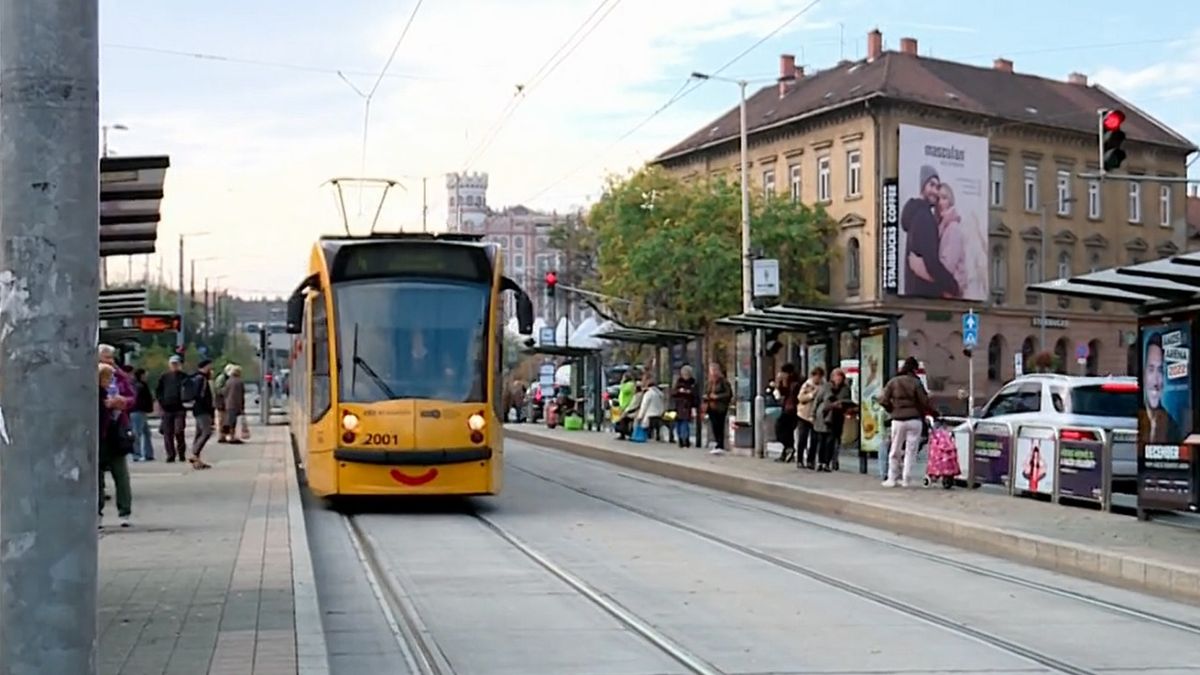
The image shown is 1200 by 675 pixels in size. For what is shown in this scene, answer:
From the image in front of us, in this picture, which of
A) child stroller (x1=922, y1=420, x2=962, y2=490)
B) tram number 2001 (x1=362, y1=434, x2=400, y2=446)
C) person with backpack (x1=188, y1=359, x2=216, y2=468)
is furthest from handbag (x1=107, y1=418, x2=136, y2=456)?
person with backpack (x1=188, y1=359, x2=216, y2=468)

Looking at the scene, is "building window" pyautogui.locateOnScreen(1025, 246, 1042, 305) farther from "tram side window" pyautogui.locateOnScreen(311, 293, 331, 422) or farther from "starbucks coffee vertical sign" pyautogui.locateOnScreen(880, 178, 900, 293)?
"tram side window" pyautogui.locateOnScreen(311, 293, 331, 422)

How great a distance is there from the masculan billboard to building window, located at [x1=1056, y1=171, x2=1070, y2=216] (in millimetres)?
7369

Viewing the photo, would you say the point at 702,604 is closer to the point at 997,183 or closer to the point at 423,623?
the point at 423,623

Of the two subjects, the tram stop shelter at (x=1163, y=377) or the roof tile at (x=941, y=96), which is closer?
the tram stop shelter at (x=1163, y=377)

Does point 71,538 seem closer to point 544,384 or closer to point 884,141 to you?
point 544,384

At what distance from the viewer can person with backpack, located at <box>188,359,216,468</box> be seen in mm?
27250

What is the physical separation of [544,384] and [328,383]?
46.5 metres

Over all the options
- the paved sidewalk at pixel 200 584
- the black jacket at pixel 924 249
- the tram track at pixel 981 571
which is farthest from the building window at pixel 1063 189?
the paved sidewalk at pixel 200 584

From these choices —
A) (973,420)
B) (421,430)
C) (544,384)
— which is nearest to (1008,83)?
(544,384)

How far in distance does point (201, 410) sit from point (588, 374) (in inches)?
765

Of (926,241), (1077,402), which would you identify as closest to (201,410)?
(1077,402)

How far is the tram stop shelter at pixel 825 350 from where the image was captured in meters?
23.5

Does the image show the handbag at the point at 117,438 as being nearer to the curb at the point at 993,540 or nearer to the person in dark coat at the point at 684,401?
the curb at the point at 993,540

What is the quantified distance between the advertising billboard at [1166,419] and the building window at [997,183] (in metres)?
58.4
